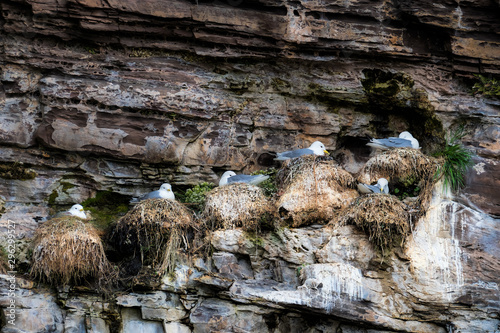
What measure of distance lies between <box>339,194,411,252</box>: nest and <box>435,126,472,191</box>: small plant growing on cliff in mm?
1013

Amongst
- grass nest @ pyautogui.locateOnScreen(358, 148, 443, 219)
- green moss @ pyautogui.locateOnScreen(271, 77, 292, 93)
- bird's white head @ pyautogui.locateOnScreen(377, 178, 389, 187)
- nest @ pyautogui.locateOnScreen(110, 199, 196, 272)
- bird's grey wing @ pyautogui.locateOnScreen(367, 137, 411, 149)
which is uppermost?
green moss @ pyautogui.locateOnScreen(271, 77, 292, 93)

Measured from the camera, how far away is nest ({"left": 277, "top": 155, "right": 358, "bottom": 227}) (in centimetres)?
866

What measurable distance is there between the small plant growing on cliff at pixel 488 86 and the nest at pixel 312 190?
2560 millimetres

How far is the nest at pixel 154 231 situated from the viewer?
843cm

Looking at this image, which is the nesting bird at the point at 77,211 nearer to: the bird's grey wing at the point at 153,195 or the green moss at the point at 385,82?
the bird's grey wing at the point at 153,195

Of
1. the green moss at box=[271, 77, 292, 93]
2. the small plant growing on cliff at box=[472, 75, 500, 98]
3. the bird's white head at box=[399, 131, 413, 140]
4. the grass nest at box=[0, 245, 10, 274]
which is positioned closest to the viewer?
the grass nest at box=[0, 245, 10, 274]

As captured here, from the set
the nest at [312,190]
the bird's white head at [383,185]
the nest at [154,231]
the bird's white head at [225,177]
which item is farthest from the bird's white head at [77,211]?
the bird's white head at [383,185]

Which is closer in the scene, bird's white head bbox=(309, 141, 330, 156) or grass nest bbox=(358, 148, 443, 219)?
grass nest bbox=(358, 148, 443, 219)

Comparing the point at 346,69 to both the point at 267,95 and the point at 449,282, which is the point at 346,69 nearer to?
the point at 267,95

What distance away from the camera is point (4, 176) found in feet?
30.4

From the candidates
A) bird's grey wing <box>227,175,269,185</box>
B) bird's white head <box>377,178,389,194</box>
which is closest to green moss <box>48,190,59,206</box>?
bird's grey wing <box>227,175,269,185</box>

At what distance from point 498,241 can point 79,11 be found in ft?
22.3

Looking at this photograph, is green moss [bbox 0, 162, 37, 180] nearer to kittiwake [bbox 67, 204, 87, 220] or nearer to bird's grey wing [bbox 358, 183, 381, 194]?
kittiwake [bbox 67, 204, 87, 220]

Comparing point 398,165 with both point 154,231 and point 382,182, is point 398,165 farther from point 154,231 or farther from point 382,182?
point 154,231
